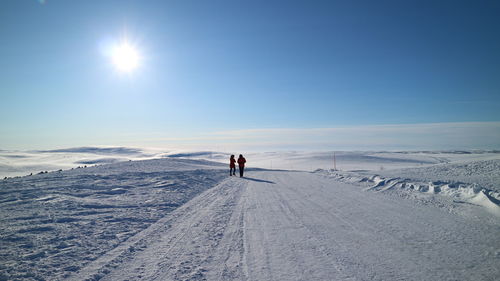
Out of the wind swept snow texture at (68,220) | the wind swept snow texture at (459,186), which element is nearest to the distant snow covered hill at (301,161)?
the wind swept snow texture at (459,186)

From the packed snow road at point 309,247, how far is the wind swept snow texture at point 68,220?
0.51 m

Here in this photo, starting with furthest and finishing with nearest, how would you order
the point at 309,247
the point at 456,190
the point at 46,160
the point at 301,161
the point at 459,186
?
the point at 301,161 → the point at 46,160 → the point at 459,186 → the point at 456,190 → the point at 309,247

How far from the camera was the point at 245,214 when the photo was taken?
6992 mm

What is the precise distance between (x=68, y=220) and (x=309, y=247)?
6.00 m

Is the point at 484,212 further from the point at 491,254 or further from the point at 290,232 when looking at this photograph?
the point at 290,232

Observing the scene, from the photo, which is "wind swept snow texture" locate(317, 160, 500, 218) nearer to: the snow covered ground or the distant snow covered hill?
the snow covered ground

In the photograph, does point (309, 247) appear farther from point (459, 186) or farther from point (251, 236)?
point (459, 186)

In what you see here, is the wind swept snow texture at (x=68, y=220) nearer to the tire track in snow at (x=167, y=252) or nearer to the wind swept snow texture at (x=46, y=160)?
the tire track in snow at (x=167, y=252)

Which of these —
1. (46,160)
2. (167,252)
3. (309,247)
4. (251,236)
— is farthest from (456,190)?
(46,160)

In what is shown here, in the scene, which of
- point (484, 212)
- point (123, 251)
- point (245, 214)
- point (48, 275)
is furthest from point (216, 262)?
point (484, 212)

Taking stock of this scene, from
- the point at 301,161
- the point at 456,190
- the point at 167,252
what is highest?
the point at 456,190

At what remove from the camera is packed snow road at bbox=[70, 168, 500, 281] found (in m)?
3.55

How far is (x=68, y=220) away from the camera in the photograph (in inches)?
246

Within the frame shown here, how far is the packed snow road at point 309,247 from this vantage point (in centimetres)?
355
